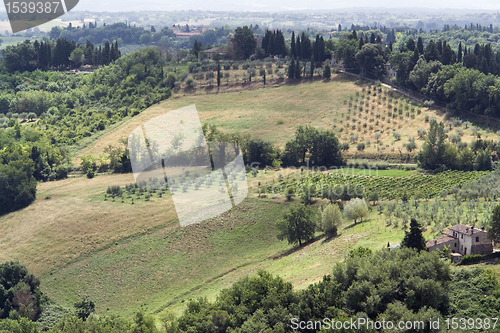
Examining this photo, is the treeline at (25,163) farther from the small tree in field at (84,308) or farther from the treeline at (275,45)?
the treeline at (275,45)

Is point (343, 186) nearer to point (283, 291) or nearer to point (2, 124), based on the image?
point (283, 291)

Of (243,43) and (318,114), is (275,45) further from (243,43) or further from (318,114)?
(318,114)

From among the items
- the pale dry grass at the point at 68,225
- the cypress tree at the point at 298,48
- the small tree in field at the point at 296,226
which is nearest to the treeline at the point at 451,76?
the cypress tree at the point at 298,48

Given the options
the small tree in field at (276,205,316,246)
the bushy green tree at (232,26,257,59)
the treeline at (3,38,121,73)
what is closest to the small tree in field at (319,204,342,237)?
the small tree in field at (276,205,316,246)

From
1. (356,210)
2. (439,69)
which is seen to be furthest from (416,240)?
(439,69)

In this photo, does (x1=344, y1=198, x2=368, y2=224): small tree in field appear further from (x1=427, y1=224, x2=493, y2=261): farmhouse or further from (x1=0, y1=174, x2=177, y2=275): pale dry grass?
(x1=0, y1=174, x2=177, y2=275): pale dry grass

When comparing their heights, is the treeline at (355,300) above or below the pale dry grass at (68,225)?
above
